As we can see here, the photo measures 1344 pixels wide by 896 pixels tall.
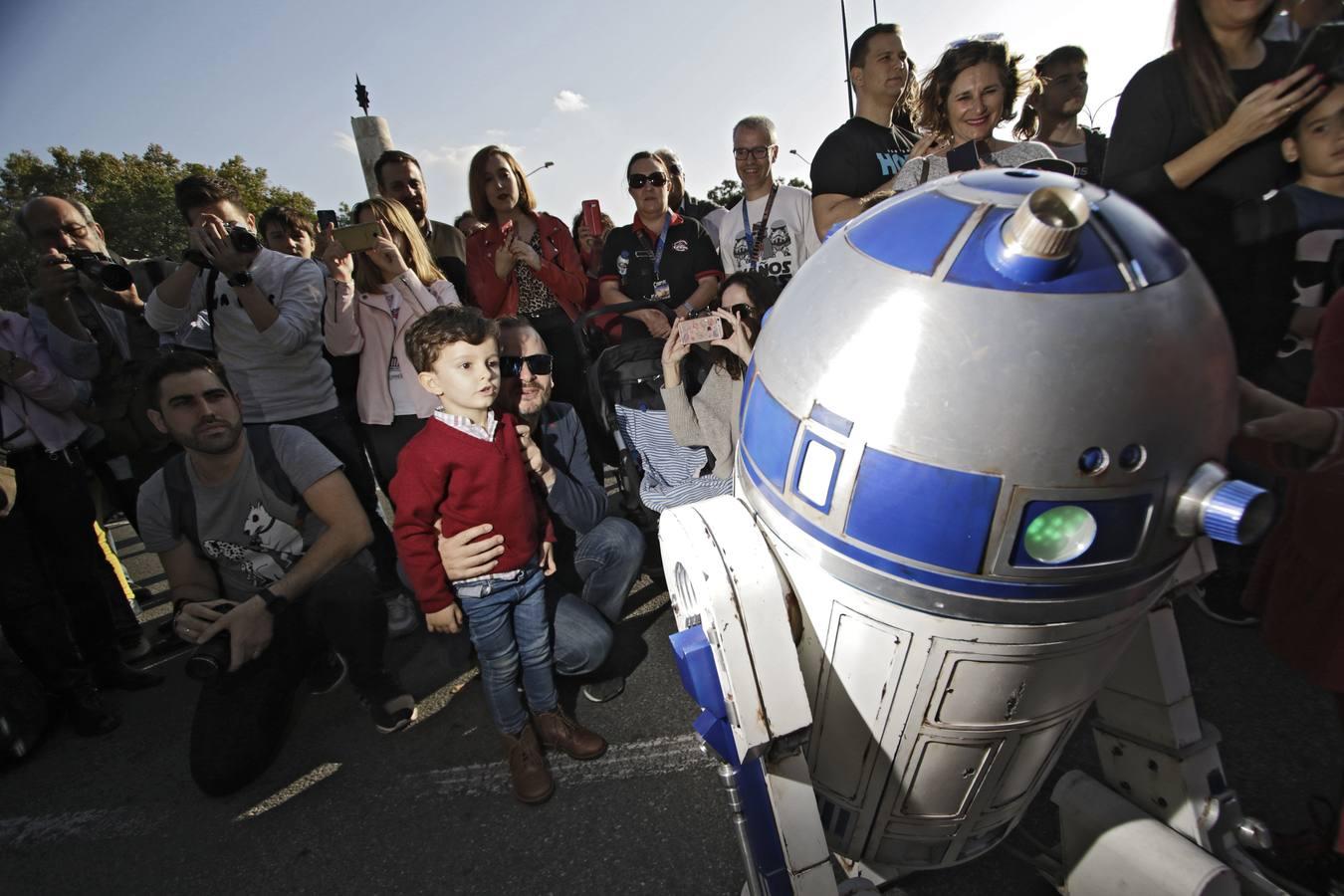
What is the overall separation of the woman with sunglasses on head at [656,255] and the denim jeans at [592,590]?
1.41 m

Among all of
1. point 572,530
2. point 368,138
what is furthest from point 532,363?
point 368,138

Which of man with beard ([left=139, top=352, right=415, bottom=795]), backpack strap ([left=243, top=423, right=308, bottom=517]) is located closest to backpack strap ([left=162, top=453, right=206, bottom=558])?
man with beard ([left=139, top=352, right=415, bottom=795])

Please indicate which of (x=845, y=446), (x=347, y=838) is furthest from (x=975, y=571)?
(x=347, y=838)

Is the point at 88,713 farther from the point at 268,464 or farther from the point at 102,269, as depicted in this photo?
the point at 102,269

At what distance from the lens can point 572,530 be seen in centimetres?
271

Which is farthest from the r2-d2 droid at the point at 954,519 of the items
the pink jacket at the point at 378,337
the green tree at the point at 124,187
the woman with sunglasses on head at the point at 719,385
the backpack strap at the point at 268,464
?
the green tree at the point at 124,187

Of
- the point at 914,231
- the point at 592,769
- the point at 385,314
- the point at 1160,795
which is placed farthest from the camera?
the point at 385,314

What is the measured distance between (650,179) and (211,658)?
2.91 m

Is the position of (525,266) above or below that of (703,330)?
above

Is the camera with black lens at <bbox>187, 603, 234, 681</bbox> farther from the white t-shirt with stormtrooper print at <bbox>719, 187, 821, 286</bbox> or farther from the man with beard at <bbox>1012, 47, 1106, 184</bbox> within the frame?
the man with beard at <bbox>1012, 47, 1106, 184</bbox>

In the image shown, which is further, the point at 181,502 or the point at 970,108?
the point at 181,502

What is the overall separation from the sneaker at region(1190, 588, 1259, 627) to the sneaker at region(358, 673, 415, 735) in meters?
3.14

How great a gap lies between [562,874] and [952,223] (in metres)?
1.88

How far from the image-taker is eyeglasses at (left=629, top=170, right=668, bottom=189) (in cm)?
346
